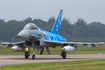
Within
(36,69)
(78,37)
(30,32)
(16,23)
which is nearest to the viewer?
(36,69)

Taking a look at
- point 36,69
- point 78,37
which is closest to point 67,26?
point 78,37

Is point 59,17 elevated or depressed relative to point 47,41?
elevated

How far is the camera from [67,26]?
97.2 metres

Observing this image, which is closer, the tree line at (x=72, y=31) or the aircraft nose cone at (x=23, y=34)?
the aircraft nose cone at (x=23, y=34)

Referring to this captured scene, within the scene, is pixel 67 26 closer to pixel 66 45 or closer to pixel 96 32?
pixel 96 32

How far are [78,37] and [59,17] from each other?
4479cm

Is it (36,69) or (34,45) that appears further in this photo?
(34,45)

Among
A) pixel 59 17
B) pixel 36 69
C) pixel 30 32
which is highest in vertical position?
pixel 59 17

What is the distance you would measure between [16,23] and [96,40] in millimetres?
38016

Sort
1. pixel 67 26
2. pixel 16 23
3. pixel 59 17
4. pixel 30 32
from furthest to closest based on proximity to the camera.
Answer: pixel 16 23, pixel 67 26, pixel 59 17, pixel 30 32

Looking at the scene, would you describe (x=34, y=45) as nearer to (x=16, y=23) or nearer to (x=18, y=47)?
(x=18, y=47)

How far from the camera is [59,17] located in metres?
34.1

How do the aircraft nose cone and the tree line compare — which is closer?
the aircraft nose cone

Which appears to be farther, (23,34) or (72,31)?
(72,31)
